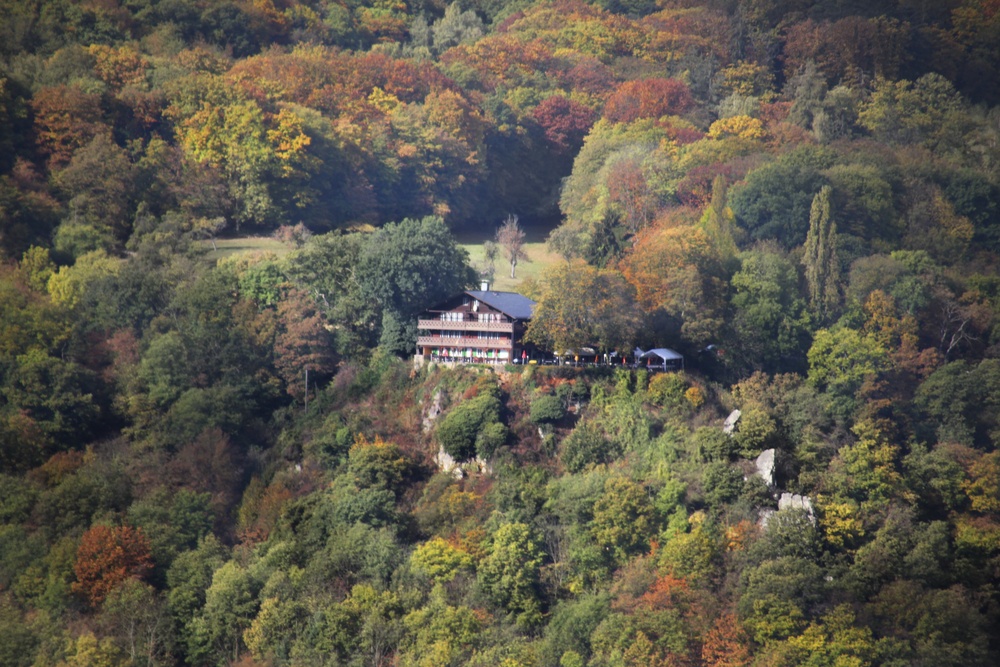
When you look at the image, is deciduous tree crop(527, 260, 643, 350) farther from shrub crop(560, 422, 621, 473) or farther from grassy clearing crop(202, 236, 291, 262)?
grassy clearing crop(202, 236, 291, 262)

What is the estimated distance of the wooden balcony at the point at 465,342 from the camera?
8106 centimetres

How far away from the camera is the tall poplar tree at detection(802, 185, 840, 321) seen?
88.1 metres

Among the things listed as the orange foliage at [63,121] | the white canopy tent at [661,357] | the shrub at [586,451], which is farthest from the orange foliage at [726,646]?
the orange foliage at [63,121]

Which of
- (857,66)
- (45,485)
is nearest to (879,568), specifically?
(45,485)

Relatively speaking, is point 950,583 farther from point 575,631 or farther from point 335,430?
point 335,430

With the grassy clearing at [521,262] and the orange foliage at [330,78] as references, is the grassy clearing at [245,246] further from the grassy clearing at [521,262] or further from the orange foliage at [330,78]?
the grassy clearing at [521,262]

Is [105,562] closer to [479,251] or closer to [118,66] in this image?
[479,251]

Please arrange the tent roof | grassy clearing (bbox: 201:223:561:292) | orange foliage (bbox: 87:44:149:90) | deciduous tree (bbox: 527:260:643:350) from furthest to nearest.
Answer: orange foliage (bbox: 87:44:149:90)
grassy clearing (bbox: 201:223:561:292)
the tent roof
deciduous tree (bbox: 527:260:643:350)

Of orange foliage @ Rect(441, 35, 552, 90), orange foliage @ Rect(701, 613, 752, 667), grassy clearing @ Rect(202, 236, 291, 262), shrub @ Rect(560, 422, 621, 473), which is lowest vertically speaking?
orange foliage @ Rect(701, 613, 752, 667)

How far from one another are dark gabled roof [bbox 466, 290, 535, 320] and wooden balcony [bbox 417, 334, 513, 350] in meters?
1.45

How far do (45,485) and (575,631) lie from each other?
2848 cm

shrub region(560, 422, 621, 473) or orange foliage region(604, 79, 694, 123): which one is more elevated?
orange foliage region(604, 79, 694, 123)

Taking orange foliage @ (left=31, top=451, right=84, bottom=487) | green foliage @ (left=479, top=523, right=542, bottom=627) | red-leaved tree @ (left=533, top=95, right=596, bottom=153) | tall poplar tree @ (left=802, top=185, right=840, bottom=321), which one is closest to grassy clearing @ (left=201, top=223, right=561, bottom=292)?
red-leaved tree @ (left=533, top=95, right=596, bottom=153)

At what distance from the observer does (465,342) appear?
8162 centimetres
